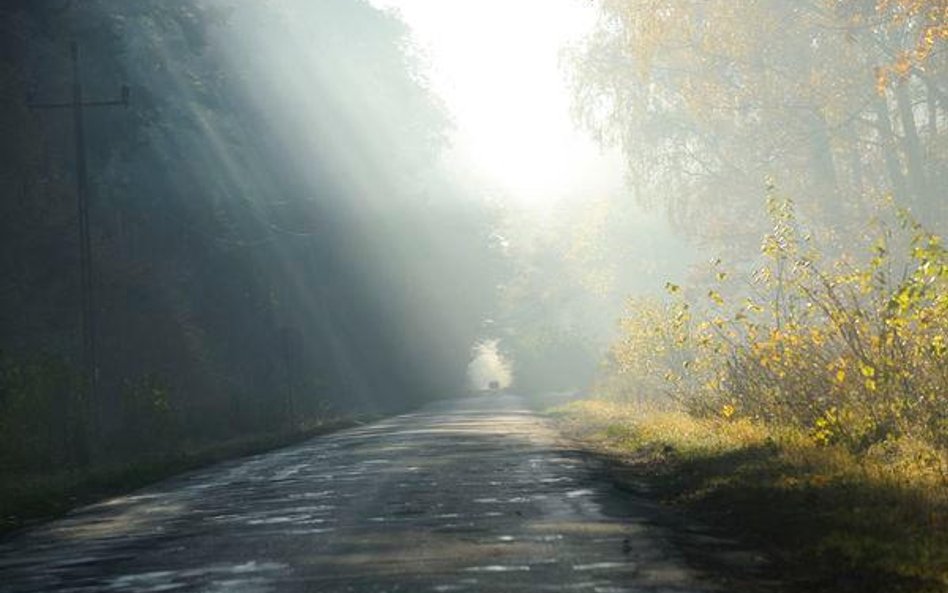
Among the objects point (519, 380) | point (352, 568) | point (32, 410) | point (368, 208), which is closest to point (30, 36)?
point (32, 410)

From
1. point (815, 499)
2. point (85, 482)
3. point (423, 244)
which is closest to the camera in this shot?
point (815, 499)

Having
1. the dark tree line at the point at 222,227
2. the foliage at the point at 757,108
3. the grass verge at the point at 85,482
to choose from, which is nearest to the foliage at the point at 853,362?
the grass verge at the point at 85,482

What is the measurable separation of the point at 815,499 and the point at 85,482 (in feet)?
45.7

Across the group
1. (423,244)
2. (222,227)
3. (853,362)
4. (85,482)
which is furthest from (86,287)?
(423,244)

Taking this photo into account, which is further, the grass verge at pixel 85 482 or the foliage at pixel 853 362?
the grass verge at pixel 85 482

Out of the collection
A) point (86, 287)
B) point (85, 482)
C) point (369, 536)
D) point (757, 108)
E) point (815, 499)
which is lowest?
point (815, 499)

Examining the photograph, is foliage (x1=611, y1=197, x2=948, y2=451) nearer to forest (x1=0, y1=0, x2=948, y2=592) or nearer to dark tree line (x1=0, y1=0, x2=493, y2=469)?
forest (x1=0, y1=0, x2=948, y2=592)

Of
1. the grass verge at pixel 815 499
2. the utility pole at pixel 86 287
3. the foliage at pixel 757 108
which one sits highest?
the foliage at pixel 757 108

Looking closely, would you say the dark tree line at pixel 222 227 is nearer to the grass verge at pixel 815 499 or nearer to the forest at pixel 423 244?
the forest at pixel 423 244

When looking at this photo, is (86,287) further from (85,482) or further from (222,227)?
(222,227)

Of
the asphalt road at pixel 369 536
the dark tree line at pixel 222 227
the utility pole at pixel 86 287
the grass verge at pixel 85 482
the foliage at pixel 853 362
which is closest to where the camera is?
the asphalt road at pixel 369 536

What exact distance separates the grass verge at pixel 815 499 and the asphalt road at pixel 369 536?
2.73ft

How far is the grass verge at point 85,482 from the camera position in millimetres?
19547

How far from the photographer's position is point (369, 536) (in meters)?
13.5
